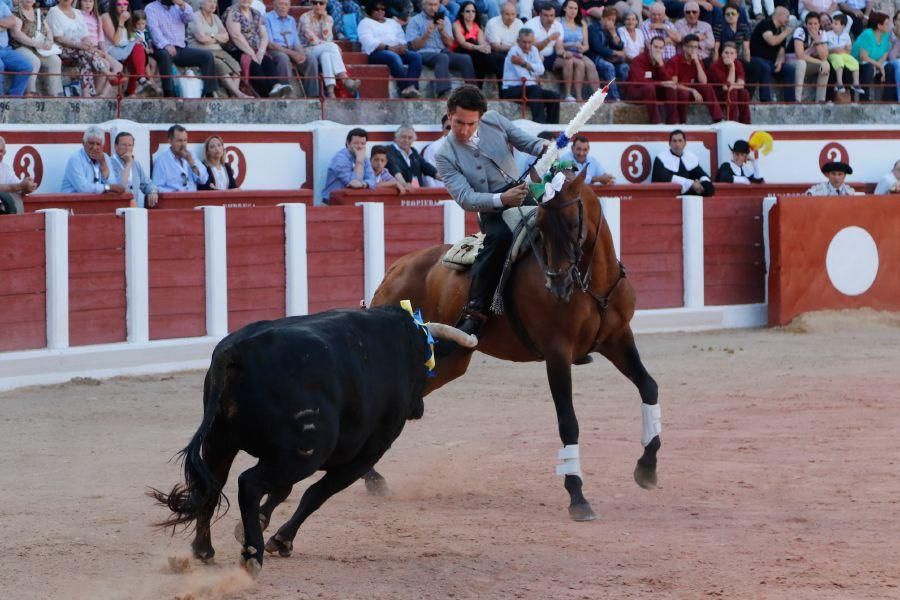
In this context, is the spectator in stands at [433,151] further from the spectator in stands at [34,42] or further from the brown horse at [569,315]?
the brown horse at [569,315]

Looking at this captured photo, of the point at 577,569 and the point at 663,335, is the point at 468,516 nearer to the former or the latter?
the point at 577,569

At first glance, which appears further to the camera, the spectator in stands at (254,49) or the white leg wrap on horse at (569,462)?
the spectator in stands at (254,49)

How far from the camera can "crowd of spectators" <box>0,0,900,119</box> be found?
12.5 meters

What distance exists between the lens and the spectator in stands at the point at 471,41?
15039 mm

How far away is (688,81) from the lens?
53.7 feet

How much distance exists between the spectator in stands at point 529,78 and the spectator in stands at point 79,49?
441 cm

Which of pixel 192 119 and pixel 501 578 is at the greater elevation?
pixel 192 119

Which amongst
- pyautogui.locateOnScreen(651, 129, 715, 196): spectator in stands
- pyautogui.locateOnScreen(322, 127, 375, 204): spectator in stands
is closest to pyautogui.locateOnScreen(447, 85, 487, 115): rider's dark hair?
pyautogui.locateOnScreen(322, 127, 375, 204): spectator in stands

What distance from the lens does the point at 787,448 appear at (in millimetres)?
7633

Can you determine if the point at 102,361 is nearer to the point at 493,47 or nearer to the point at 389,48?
the point at 389,48

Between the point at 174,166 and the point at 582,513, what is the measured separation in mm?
6855

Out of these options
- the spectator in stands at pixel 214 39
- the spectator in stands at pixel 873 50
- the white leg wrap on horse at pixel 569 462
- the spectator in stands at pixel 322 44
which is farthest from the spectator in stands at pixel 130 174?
the spectator in stands at pixel 873 50

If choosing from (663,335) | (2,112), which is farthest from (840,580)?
(2,112)

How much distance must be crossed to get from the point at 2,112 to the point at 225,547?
7606 mm
